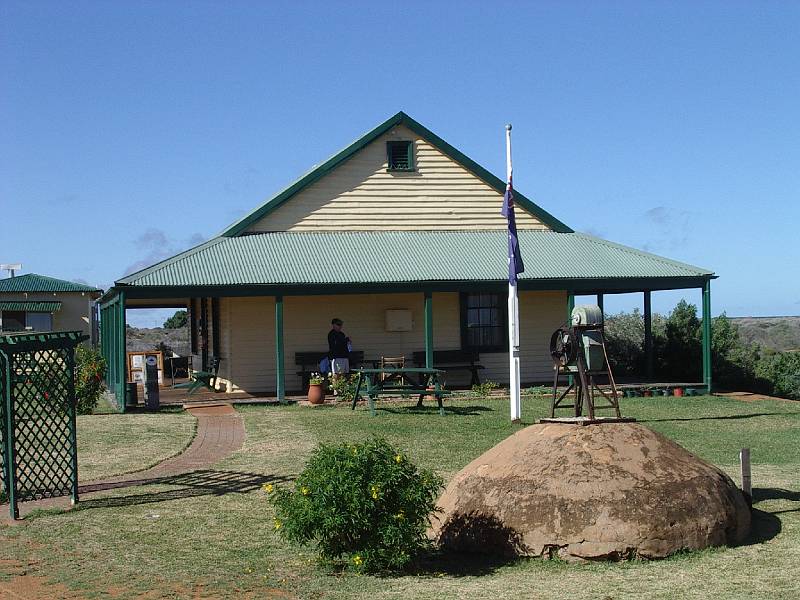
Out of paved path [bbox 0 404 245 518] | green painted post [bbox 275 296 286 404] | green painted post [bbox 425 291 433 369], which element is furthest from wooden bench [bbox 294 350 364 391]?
paved path [bbox 0 404 245 518]

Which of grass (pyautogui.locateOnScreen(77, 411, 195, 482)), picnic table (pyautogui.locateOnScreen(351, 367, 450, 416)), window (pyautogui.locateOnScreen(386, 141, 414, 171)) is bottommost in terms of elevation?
grass (pyautogui.locateOnScreen(77, 411, 195, 482))

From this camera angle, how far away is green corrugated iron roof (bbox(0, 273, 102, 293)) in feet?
133

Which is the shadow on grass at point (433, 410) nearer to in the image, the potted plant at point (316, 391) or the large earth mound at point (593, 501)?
the potted plant at point (316, 391)

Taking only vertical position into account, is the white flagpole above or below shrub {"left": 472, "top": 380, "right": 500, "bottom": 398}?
above

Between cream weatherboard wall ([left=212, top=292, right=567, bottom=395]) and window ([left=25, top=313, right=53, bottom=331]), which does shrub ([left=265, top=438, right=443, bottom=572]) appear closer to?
cream weatherboard wall ([left=212, top=292, right=567, bottom=395])

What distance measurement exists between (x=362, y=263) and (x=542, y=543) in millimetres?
Answer: 14113

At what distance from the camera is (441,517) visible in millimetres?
9031

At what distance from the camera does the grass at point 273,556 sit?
7.45 meters

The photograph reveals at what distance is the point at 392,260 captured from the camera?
22234 mm

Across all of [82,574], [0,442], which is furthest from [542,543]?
[0,442]

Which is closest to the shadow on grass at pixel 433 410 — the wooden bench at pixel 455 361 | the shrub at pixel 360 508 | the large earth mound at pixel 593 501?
the wooden bench at pixel 455 361

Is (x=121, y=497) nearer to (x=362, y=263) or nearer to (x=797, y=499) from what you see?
(x=797, y=499)

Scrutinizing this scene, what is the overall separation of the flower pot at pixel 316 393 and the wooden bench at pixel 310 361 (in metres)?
2.21

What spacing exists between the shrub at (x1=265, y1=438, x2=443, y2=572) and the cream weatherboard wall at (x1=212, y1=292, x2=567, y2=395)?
14.7 m
